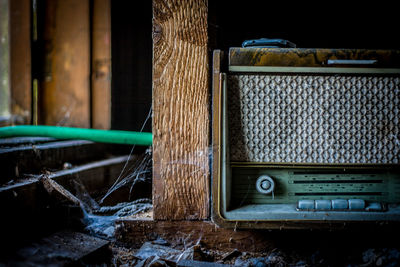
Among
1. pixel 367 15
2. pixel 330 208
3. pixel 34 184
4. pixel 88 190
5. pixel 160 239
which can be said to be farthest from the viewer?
pixel 367 15

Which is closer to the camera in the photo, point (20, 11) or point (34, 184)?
point (34, 184)

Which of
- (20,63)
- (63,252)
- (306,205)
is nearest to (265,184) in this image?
(306,205)

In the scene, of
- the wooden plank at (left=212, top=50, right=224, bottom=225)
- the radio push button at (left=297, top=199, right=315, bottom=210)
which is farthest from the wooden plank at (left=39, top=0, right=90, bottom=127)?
the radio push button at (left=297, top=199, right=315, bottom=210)

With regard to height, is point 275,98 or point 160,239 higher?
point 275,98

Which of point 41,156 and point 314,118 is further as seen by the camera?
point 41,156

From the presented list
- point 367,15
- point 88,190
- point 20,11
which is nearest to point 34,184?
point 88,190

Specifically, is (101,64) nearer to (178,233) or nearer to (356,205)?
(178,233)

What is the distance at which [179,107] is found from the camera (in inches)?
37.8

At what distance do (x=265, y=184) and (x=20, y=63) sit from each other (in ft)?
6.08

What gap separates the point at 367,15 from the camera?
1.86 meters

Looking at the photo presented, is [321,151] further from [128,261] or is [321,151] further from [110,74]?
[110,74]

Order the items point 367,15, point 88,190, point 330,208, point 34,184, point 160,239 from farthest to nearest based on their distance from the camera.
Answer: point 367,15 < point 88,190 < point 34,184 < point 160,239 < point 330,208

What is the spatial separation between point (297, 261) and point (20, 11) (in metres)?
2.17

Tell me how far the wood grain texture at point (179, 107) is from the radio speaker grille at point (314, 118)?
0.13 meters
